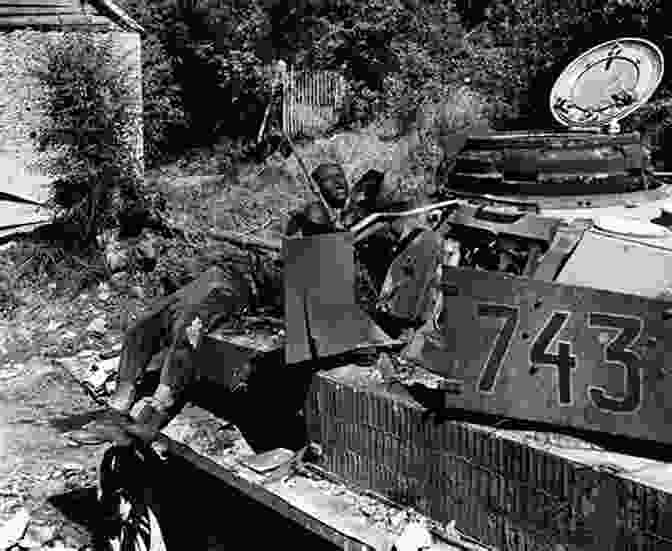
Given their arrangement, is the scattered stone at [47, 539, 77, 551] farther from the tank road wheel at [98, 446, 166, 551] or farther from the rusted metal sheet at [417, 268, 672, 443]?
the rusted metal sheet at [417, 268, 672, 443]

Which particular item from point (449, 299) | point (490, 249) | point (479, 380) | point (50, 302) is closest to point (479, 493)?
point (479, 380)

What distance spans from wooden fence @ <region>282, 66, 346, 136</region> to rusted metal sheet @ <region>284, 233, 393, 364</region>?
16.2 metres

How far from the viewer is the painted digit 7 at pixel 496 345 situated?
313 cm

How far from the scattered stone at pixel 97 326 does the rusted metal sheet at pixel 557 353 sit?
731 centimetres

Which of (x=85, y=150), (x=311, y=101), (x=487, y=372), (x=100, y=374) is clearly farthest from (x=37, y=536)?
(x=311, y=101)

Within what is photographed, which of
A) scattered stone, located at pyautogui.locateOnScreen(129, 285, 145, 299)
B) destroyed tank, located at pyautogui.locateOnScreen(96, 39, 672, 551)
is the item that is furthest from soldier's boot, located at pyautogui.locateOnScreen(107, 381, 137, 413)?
scattered stone, located at pyautogui.locateOnScreen(129, 285, 145, 299)

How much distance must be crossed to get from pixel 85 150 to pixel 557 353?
9.89 m

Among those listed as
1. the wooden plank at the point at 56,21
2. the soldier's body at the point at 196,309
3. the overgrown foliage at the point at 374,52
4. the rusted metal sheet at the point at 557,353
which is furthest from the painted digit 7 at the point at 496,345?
the wooden plank at the point at 56,21

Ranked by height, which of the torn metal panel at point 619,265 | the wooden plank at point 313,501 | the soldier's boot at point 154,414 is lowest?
the wooden plank at point 313,501

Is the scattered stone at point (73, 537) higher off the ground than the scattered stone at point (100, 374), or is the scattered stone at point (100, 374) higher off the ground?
the scattered stone at point (100, 374)

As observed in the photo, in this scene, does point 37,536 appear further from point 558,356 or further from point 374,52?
point 374,52

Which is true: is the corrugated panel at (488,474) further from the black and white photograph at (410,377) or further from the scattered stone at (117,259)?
the scattered stone at (117,259)

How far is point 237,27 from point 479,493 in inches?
793

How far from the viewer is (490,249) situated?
12.5ft
